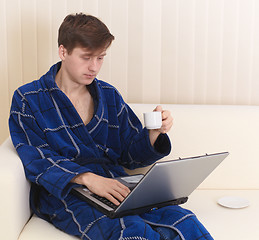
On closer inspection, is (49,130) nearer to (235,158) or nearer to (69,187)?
(69,187)

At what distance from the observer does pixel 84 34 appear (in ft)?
5.56

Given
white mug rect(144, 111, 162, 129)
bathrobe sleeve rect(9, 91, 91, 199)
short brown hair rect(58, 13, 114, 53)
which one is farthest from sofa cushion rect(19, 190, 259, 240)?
short brown hair rect(58, 13, 114, 53)

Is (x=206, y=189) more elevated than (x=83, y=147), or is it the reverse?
(x=83, y=147)

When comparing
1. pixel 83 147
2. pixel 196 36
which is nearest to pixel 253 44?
pixel 196 36

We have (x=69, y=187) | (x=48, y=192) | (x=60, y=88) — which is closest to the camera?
(x=69, y=187)

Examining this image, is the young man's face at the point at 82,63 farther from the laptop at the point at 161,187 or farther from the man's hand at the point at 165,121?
the laptop at the point at 161,187

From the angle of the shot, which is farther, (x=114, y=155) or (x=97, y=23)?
(x=114, y=155)

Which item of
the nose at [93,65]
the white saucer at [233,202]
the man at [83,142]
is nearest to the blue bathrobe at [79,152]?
the man at [83,142]

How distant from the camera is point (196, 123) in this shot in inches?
81.4

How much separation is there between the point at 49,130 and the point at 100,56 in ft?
1.16

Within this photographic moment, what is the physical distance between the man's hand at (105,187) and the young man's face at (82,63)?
412mm

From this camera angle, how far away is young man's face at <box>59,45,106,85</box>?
5.66ft

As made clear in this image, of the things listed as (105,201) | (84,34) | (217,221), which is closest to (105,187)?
(105,201)

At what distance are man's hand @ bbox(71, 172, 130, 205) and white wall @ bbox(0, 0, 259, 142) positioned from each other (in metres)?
0.86
